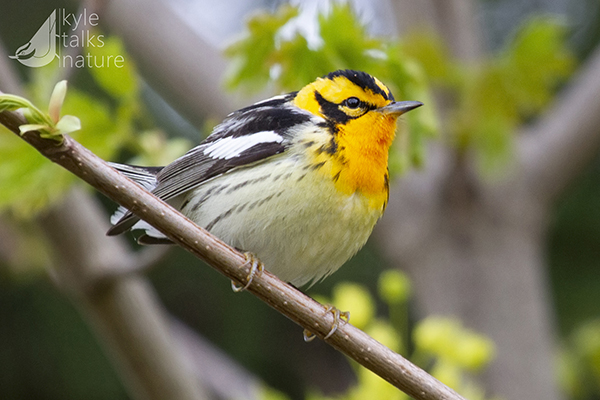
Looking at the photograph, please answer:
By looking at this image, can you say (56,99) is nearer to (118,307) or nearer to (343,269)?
(118,307)

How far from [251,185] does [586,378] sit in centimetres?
268

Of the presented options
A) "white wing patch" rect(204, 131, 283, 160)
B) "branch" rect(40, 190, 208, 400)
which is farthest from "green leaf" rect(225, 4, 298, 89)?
"branch" rect(40, 190, 208, 400)

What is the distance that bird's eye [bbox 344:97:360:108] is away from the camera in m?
2.10

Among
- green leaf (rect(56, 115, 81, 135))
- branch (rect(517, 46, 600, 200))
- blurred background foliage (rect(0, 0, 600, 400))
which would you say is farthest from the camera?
branch (rect(517, 46, 600, 200))

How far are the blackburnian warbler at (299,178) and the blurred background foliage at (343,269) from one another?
7.8 inches

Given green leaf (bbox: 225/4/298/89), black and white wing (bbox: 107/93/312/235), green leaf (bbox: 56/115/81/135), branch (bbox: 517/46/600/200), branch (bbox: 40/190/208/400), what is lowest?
green leaf (bbox: 56/115/81/135)

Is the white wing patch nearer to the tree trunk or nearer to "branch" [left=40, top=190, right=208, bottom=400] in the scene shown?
"branch" [left=40, top=190, right=208, bottom=400]

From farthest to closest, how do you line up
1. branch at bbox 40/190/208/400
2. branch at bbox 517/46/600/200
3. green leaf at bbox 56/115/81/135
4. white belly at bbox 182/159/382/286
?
1. branch at bbox 517/46/600/200
2. branch at bbox 40/190/208/400
3. white belly at bbox 182/159/382/286
4. green leaf at bbox 56/115/81/135

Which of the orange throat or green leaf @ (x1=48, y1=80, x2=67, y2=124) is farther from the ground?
the orange throat

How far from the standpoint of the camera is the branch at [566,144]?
139 inches

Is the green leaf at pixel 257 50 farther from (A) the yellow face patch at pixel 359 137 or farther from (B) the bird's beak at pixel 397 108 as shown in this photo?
(B) the bird's beak at pixel 397 108

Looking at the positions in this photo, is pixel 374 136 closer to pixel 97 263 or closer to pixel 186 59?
pixel 97 263

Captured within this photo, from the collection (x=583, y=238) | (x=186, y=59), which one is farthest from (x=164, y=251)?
(x=583, y=238)

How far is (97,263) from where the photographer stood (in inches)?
114
